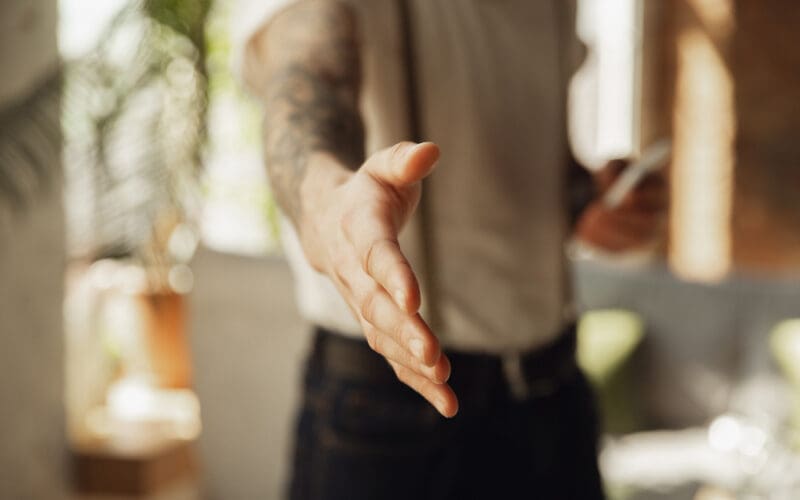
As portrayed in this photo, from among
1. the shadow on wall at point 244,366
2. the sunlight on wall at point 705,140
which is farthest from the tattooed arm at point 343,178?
the sunlight on wall at point 705,140

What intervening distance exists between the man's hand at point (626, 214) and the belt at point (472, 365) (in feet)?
0.65

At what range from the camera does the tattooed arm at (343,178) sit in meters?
0.48

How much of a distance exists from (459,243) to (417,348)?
1.77 feet

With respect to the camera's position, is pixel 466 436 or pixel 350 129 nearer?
pixel 350 129

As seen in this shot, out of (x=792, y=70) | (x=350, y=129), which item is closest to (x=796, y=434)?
(x=792, y=70)

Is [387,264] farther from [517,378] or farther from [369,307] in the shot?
[517,378]

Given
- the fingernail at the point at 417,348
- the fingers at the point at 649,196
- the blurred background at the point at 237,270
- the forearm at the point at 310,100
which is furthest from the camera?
the blurred background at the point at 237,270

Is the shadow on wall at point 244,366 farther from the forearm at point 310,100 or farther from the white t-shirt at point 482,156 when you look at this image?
the forearm at point 310,100

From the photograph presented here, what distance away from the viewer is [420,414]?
0.97m

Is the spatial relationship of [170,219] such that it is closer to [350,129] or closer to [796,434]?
[796,434]

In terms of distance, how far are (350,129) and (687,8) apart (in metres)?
3.77

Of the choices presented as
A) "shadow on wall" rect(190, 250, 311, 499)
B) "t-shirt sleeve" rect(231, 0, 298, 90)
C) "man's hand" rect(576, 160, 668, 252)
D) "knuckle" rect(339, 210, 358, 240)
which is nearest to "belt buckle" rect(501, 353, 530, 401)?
"man's hand" rect(576, 160, 668, 252)

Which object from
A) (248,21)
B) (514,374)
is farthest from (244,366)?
(248,21)

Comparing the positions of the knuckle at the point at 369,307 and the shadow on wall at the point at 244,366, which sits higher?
the knuckle at the point at 369,307
